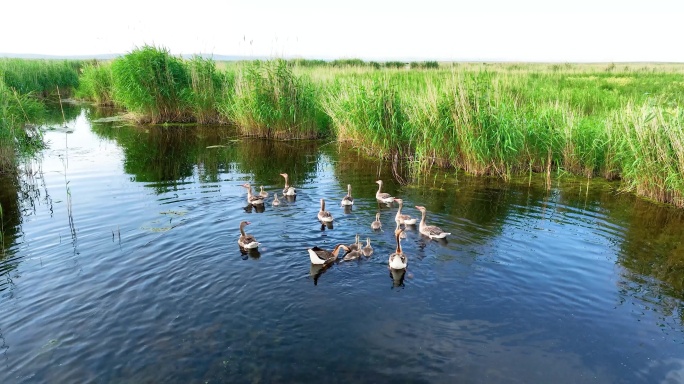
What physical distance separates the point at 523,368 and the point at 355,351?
251 cm

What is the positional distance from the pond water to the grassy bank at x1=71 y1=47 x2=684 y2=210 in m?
1.54

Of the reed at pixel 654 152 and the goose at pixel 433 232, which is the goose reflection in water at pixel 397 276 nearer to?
the goose at pixel 433 232

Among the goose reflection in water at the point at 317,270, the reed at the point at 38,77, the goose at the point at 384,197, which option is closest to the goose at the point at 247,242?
the goose reflection in water at the point at 317,270

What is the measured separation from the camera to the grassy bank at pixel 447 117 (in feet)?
49.0

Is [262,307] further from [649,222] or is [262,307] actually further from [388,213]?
[649,222]

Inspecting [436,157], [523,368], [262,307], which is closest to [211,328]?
[262,307]

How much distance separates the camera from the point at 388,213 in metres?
13.8

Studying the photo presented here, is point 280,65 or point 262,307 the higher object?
point 280,65

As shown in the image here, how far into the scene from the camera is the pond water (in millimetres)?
6891

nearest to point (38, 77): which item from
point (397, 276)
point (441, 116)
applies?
point (441, 116)

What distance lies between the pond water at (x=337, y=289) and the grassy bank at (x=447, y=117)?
5.06 feet

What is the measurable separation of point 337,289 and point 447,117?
10.1 metres

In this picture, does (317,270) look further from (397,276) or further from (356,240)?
(397,276)

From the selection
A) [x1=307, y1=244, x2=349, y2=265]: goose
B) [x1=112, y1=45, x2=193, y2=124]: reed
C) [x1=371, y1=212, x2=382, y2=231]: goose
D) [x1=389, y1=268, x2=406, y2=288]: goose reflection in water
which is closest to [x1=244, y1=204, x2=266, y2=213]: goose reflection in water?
[x1=371, y1=212, x2=382, y2=231]: goose
